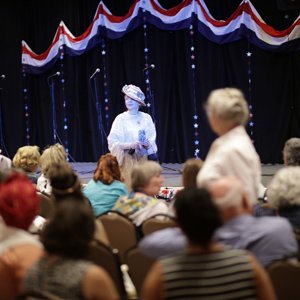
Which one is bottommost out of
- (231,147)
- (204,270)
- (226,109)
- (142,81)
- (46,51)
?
(204,270)

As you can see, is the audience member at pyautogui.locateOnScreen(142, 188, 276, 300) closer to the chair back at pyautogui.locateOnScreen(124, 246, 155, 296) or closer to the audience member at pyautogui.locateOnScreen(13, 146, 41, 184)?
the chair back at pyautogui.locateOnScreen(124, 246, 155, 296)

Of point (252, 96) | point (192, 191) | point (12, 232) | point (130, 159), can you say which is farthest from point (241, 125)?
point (252, 96)

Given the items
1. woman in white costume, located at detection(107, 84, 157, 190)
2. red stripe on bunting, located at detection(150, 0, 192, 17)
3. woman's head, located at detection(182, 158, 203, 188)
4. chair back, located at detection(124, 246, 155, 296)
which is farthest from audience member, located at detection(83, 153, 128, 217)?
red stripe on bunting, located at detection(150, 0, 192, 17)

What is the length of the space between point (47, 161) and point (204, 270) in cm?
311

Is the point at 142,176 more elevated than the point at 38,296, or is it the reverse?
the point at 142,176

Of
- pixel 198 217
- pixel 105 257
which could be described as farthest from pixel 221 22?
pixel 198 217

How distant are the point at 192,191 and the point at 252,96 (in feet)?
23.6

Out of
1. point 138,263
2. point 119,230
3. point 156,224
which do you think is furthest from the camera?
point 119,230

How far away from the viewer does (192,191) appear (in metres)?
1.73

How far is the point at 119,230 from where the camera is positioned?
3.06 meters

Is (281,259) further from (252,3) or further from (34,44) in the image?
(34,44)

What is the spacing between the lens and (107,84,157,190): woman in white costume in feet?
Result: 20.3

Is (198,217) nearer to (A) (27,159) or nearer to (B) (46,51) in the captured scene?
(A) (27,159)

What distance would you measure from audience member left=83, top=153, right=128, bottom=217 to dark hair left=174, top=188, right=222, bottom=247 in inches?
80.5
